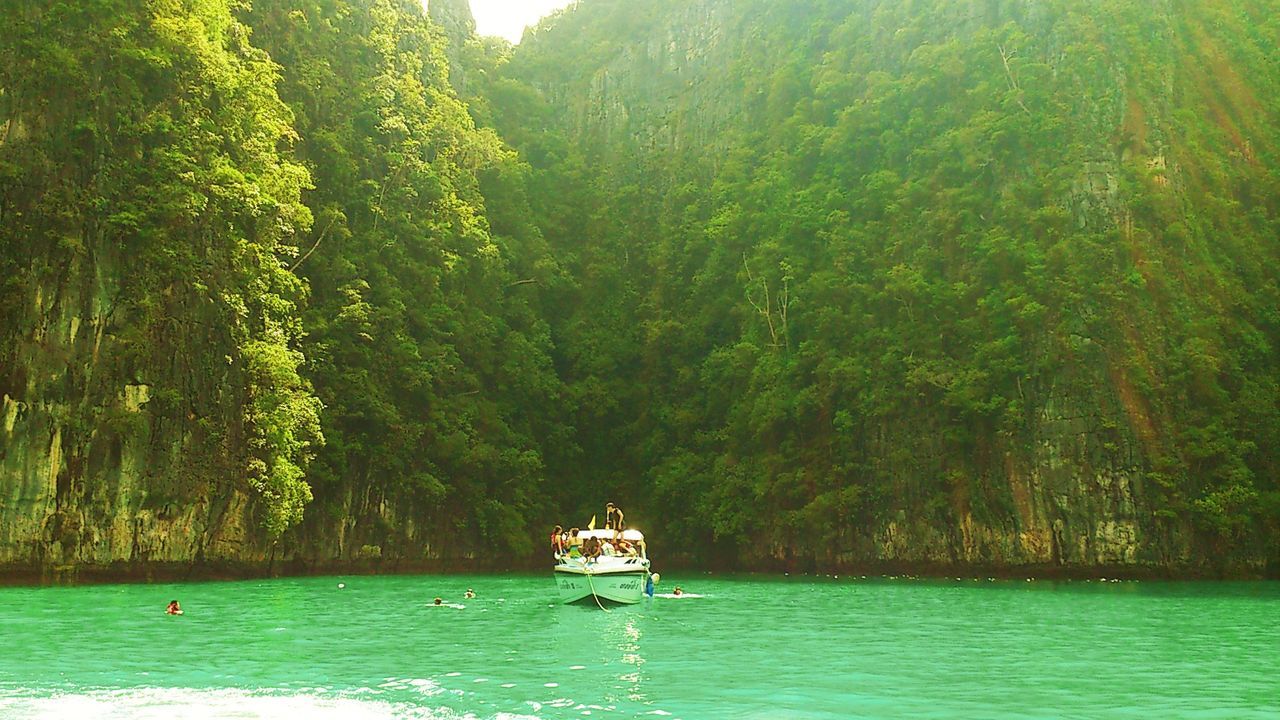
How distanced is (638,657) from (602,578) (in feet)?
33.1

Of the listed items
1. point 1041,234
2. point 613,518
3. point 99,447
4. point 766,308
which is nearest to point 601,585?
point 99,447

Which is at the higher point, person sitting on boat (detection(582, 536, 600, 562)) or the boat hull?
person sitting on boat (detection(582, 536, 600, 562))

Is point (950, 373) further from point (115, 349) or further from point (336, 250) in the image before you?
point (115, 349)

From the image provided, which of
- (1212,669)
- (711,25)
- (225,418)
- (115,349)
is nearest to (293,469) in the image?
(225,418)

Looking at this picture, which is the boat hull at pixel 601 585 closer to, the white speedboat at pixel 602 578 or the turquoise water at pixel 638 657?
the white speedboat at pixel 602 578

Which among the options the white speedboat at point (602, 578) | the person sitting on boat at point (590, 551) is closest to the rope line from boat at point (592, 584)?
the white speedboat at point (602, 578)

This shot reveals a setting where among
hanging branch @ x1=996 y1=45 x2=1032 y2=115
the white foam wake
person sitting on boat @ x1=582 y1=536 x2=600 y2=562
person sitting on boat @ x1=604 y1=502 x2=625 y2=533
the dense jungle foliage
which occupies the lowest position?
the white foam wake

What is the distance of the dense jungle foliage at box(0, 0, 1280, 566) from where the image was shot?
38688 mm

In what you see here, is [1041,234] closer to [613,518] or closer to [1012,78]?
[1012,78]

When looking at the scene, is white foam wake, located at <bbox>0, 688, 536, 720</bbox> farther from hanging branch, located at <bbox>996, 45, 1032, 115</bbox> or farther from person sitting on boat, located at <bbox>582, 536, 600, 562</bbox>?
hanging branch, located at <bbox>996, 45, 1032, 115</bbox>

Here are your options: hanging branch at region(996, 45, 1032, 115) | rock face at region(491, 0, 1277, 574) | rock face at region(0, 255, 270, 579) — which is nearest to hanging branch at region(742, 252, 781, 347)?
rock face at region(491, 0, 1277, 574)

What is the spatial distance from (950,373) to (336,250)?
24.6 meters

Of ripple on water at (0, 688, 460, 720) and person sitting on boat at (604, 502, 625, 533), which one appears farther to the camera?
person sitting on boat at (604, 502, 625, 533)

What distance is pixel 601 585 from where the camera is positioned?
98.1ft
